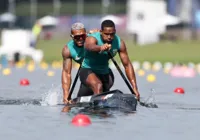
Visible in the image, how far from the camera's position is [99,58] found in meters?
17.3

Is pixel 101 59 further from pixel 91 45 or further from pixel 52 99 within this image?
pixel 52 99

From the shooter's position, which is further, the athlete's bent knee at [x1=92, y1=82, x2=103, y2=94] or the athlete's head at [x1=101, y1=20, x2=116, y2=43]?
the athlete's bent knee at [x1=92, y1=82, x2=103, y2=94]

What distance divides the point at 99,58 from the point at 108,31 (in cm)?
100

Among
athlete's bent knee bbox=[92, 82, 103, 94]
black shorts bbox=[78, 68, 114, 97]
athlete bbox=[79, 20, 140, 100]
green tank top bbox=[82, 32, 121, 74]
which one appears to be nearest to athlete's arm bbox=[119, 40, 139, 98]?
athlete bbox=[79, 20, 140, 100]

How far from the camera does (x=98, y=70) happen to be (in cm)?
1748

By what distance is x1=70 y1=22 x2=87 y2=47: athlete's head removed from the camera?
17312 mm

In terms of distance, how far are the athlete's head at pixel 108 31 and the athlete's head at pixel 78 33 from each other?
81cm

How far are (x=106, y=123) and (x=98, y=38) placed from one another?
106 inches

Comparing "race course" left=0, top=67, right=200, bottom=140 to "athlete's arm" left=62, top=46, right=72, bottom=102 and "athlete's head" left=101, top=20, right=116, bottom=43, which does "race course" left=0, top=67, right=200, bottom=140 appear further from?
"athlete's head" left=101, top=20, right=116, bottom=43

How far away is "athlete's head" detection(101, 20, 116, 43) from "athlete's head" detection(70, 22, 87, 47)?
0.81 meters

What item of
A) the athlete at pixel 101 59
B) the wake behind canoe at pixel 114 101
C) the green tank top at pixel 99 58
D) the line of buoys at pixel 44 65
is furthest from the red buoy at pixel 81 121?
the line of buoys at pixel 44 65

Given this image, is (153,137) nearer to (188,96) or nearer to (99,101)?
(99,101)

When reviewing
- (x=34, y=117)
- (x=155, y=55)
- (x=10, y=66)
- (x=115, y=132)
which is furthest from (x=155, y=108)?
(x=155, y=55)

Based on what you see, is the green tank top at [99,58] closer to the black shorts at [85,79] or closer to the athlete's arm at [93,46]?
the black shorts at [85,79]
